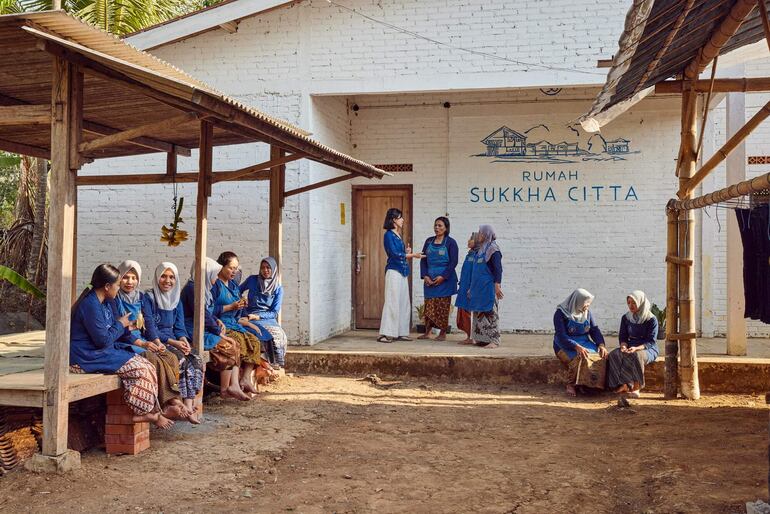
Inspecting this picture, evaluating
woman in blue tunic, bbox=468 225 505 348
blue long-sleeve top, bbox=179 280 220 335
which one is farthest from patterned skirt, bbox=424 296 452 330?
blue long-sleeve top, bbox=179 280 220 335

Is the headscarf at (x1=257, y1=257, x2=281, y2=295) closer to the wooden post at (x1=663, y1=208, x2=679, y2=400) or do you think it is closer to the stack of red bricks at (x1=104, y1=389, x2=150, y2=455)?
the stack of red bricks at (x1=104, y1=389, x2=150, y2=455)

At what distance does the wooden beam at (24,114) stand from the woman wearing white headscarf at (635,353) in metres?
5.52

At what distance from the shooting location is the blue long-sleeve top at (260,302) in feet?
25.7

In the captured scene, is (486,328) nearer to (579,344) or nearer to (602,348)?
(579,344)

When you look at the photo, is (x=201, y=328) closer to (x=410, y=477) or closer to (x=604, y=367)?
(x=410, y=477)

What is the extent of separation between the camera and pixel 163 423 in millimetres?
5777

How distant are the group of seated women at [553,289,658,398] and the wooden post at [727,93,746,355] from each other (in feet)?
4.52

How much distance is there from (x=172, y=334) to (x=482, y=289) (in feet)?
14.5

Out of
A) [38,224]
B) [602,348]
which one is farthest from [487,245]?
[38,224]

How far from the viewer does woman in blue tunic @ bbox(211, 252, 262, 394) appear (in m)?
7.27

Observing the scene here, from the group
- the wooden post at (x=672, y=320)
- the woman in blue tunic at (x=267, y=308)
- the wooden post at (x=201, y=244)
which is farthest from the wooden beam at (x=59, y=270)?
the wooden post at (x=672, y=320)

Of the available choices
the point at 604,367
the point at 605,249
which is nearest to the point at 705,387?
the point at 604,367

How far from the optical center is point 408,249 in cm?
1042

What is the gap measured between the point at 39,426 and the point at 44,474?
0.48 meters
